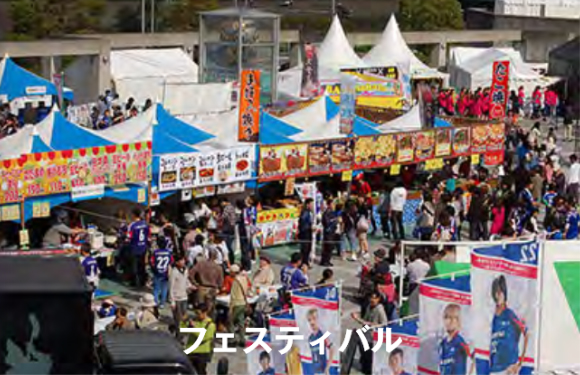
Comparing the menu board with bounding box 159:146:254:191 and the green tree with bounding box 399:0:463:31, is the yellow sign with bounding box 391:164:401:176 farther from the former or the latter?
the green tree with bounding box 399:0:463:31

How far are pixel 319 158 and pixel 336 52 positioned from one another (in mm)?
12244

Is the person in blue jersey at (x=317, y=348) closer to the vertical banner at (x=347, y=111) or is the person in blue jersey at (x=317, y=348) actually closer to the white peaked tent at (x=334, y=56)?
A: the vertical banner at (x=347, y=111)

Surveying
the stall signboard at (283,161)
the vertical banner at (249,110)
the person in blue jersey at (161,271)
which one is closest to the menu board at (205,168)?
the stall signboard at (283,161)

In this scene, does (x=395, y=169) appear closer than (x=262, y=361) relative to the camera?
No

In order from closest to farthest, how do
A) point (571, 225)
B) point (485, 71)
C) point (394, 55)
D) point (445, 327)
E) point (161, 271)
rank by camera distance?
1. point (445, 327)
2. point (161, 271)
3. point (571, 225)
4. point (394, 55)
5. point (485, 71)

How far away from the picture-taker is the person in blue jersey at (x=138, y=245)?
16156 mm

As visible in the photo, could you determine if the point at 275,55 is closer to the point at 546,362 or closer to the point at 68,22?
the point at 546,362

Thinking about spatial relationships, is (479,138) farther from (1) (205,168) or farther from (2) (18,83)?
(2) (18,83)

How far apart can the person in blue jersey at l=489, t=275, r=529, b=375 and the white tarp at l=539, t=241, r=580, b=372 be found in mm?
310

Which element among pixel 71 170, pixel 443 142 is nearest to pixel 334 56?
pixel 443 142

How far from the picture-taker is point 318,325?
11266mm

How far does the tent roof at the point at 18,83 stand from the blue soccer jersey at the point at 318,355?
1515 centimetres

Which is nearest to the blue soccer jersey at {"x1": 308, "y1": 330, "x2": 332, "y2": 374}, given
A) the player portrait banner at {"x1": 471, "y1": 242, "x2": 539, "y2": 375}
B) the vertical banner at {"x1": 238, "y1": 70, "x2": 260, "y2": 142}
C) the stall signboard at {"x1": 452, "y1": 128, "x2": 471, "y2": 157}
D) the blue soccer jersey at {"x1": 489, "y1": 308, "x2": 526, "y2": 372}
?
the player portrait banner at {"x1": 471, "y1": 242, "x2": 539, "y2": 375}

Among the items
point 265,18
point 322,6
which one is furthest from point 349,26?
point 265,18
